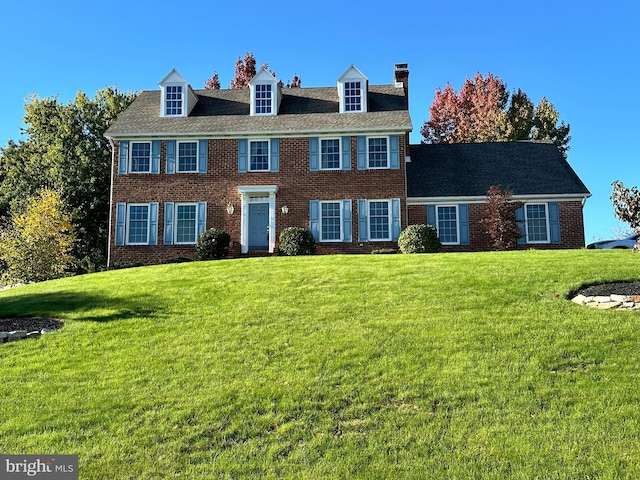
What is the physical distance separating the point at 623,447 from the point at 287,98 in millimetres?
20369

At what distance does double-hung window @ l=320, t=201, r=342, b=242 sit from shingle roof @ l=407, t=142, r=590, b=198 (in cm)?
298

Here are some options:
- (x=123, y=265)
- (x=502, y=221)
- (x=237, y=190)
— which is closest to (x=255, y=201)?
(x=237, y=190)

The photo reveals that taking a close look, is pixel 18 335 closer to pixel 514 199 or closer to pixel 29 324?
pixel 29 324

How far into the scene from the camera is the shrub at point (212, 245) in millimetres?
19922

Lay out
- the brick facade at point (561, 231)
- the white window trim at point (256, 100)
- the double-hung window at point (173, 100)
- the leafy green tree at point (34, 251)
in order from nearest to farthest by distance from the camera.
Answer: the leafy green tree at point (34, 251) < the brick facade at point (561, 231) < the white window trim at point (256, 100) < the double-hung window at point (173, 100)

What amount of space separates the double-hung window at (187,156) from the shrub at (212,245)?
3194 mm

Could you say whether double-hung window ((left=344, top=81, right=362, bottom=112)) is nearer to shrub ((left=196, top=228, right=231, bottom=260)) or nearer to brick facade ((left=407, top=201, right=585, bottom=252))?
brick facade ((left=407, top=201, right=585, bottom=252))

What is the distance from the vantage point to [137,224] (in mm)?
21562

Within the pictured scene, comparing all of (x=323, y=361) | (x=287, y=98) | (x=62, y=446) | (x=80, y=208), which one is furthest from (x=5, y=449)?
(x=80, y=208)

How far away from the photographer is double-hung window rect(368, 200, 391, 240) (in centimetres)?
2091

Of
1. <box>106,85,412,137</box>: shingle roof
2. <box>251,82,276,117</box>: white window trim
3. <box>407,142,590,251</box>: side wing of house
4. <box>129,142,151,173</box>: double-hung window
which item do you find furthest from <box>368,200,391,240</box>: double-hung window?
<box>129,142,151,173</box>: double-hung window

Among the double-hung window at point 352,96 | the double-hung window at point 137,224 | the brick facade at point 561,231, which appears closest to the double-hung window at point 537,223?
the brick facade at point 561,231

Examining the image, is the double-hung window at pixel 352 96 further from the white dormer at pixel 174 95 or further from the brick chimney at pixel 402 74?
the white dormer at pixel 174 95

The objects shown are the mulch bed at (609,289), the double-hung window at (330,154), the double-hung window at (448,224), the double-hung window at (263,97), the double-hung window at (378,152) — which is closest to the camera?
the mulch bed at (609,289)
